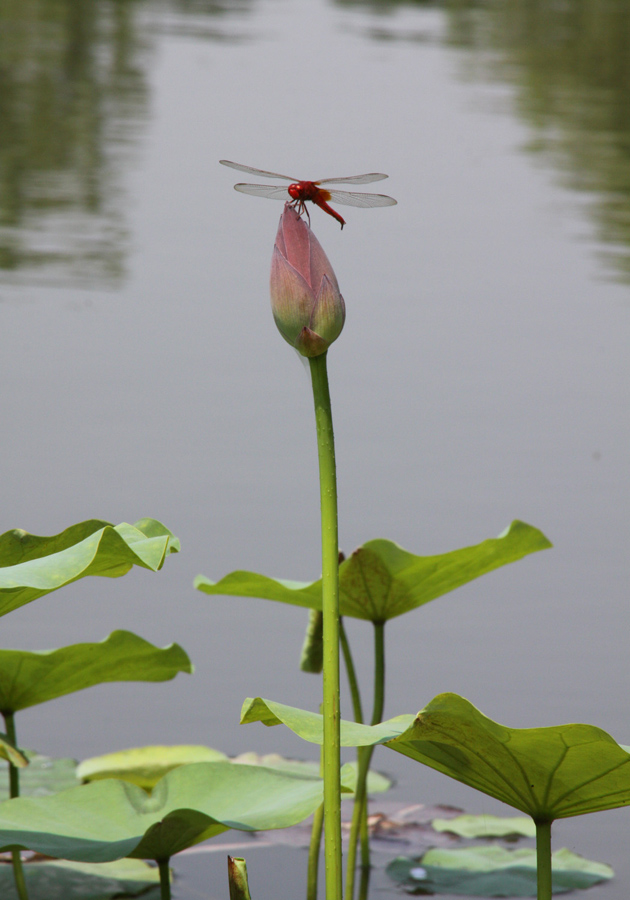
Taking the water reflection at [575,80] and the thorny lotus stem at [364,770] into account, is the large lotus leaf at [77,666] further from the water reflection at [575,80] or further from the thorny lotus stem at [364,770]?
the water reflection at [575,80]

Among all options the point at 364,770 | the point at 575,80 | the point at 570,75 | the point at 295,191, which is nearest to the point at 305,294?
the point at 295,191

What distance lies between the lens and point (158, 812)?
105 centimetres

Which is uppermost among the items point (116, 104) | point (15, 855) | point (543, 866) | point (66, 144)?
point (116, 104)

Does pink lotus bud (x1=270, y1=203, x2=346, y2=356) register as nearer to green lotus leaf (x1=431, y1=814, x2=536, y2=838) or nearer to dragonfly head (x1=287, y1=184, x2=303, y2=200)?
dragonfly head (x1=287, y1=184, x2=303, y2=200)

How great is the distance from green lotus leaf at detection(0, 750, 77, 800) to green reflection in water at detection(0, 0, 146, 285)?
271 centimetres

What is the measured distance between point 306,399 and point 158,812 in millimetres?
2175

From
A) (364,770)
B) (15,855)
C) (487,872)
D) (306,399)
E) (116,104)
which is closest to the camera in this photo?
(15,855)

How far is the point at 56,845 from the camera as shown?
962 millimetres

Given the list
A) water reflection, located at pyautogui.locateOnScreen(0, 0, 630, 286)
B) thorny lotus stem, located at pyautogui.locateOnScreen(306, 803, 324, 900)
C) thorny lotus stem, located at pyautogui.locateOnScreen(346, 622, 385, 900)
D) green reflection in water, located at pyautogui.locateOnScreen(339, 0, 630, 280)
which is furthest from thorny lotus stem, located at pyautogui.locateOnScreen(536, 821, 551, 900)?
green reflection in water, located at pyautogui.locateOnScreen(339, 0, 630, 280)

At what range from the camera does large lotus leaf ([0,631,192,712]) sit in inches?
41.7

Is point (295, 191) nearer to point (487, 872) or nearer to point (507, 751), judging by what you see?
point (507, 751)

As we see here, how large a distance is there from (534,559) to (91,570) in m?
1.69

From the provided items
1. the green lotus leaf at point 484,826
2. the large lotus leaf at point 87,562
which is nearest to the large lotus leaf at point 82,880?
the green lotus leaf at point 484,826

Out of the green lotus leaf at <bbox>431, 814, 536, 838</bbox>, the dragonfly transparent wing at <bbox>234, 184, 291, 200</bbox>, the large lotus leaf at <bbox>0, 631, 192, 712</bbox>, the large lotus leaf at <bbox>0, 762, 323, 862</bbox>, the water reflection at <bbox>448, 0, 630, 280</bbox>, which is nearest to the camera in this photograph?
the dragonfly transparent wing at <bbox>234, 184, 291, 200</bbox>
